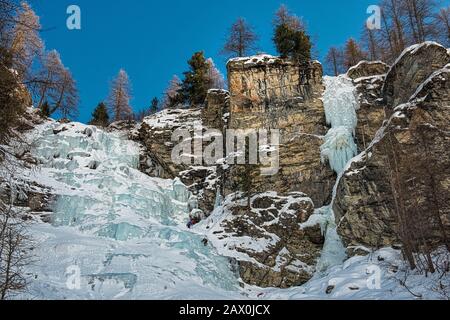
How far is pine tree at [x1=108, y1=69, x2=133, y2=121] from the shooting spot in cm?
3866

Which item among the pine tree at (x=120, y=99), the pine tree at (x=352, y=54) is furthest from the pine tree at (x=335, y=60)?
the pine tree at (x=120, y=99)

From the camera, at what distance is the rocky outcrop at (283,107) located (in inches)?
945

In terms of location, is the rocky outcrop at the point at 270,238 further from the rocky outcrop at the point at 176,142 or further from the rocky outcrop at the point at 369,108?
the rocky outcrop at the point at 369,108

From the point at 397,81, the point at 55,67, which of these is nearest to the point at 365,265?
the point at 397,81

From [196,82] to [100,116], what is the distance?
33.3 ft

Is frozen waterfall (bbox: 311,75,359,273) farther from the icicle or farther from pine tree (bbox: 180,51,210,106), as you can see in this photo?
pine tree (bbox: 180,51,210,106)

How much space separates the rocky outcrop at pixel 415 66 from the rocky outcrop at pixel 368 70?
15.3 feet

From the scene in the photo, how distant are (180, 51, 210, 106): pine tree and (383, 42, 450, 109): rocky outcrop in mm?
16296

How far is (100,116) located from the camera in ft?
120
